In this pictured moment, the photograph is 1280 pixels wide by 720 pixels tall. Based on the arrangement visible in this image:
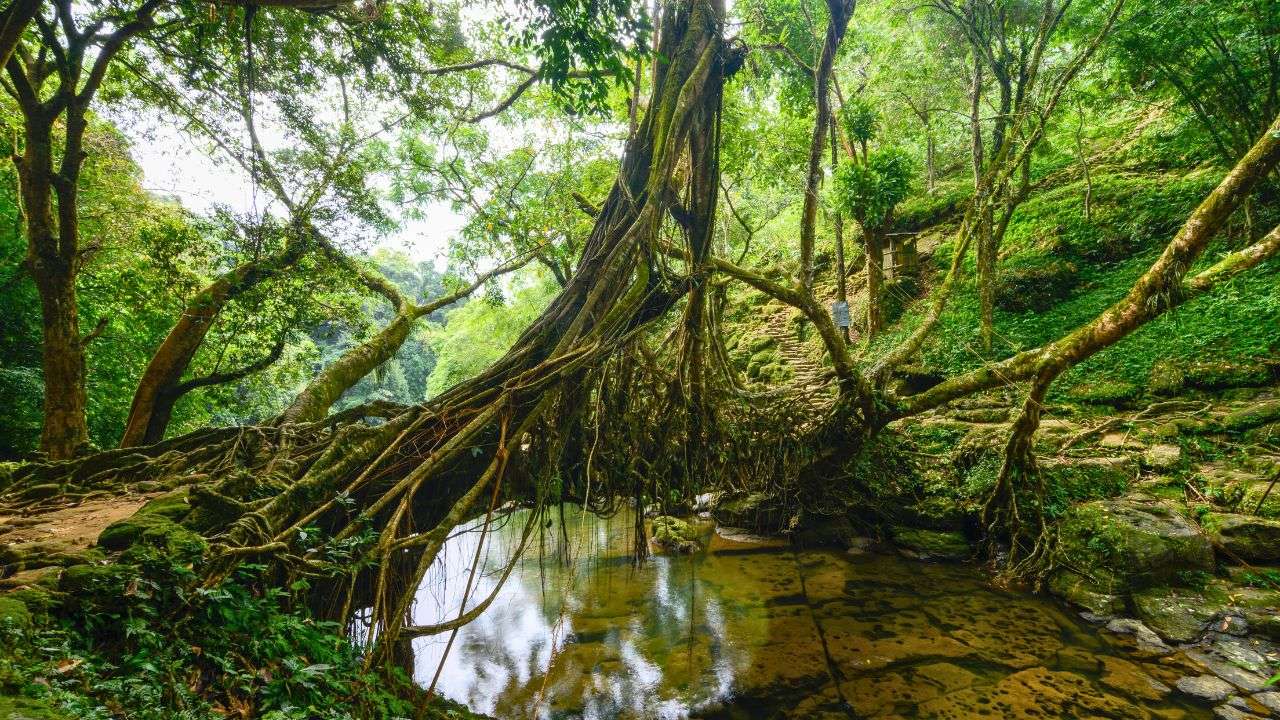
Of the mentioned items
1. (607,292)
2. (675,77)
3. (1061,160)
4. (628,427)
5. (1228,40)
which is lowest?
(628,427)

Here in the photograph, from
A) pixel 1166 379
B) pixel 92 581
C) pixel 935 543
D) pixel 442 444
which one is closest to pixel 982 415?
pixel 1166 379

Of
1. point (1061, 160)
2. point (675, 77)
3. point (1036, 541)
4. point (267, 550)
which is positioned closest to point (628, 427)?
point (267, 550)

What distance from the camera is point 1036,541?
16.7ft

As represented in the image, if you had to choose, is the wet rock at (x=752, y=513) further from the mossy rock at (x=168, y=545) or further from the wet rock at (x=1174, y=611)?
the mossy rock at (x=168, y=545)

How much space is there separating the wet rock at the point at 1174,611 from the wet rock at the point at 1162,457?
1.65m

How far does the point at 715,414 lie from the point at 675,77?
286cm

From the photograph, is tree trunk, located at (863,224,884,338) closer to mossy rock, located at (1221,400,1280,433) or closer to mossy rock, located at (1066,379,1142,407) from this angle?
mossy rock, located at (1066,379,1142,407)

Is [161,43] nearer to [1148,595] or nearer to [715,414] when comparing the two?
[715,414]

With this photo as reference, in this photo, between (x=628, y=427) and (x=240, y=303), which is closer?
(x=628, y=427)

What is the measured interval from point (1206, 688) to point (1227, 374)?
4.42 metres

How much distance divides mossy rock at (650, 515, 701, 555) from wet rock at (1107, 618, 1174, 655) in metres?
4.63

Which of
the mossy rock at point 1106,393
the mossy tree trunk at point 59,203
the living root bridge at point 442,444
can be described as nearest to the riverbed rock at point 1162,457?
the mossy rock at point 1106,393

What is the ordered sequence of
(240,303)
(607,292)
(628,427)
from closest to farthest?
(607,292)
(628,427)
(240,303)

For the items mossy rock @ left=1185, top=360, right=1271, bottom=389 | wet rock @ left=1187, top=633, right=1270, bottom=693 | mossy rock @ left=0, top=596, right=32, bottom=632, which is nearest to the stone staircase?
wet rock @ left=1187, top=633, right=1270, bottom=693
